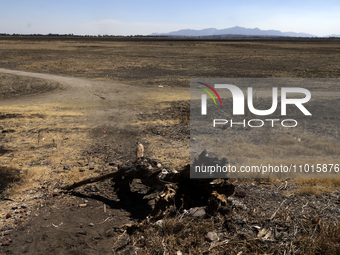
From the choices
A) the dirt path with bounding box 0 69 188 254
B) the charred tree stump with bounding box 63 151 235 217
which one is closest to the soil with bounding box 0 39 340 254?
the dirt path with bounding box 0 69 188 254

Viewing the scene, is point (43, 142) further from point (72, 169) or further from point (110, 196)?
point (110, 196)

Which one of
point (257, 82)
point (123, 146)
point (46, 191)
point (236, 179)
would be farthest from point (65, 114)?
point (257, 82)

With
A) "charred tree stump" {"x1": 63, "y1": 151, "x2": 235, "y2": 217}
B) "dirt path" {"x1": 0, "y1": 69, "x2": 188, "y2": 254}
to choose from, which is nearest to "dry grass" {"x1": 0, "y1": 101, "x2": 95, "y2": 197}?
"dirt path" {"x1": 0, "y1": 69, "x2": 188, "y2": 254}

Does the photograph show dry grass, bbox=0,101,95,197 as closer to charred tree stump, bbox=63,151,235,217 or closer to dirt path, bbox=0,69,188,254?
dirt path, bbox=0,69,188,254

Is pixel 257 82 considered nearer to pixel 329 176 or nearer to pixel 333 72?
pixel 333 72

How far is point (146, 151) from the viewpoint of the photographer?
784 cm

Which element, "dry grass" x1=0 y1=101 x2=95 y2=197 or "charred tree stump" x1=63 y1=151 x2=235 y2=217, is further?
"dry grass" x1=0 y1=101 x2=95 y2=197

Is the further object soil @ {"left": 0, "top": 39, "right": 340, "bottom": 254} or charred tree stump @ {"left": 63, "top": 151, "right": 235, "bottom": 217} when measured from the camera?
charred tree stump @ {"left": 63, "top": 151, "right": 235, "bottom": 217}

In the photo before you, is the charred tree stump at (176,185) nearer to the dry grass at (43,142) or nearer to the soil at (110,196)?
the soil at (110,196)

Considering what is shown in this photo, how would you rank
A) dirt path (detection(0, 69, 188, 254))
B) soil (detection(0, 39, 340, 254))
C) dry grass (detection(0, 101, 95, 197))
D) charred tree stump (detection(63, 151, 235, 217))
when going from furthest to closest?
dry grass (detection(0, 101, 95, 197)) → charred tree stump (detection(63, 151, 235, 217)) → dirt path (detection(0, 69, 188, 254)) → soil (detection(0, 39, 340, 254))

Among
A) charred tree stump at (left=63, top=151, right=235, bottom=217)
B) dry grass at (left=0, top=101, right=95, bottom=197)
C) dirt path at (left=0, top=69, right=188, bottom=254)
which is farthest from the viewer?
dry grass at (left=0, top=101, right=95, bottom=197)

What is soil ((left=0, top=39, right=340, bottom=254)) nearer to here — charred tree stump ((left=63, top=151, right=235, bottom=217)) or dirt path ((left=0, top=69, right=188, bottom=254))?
dirt path ((left=0, top=69, right=188, bottom=254))

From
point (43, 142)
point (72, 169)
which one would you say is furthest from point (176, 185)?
point (43, 142)

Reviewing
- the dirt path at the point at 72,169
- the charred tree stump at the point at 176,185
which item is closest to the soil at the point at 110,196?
the dirt path at the point at 72,169
